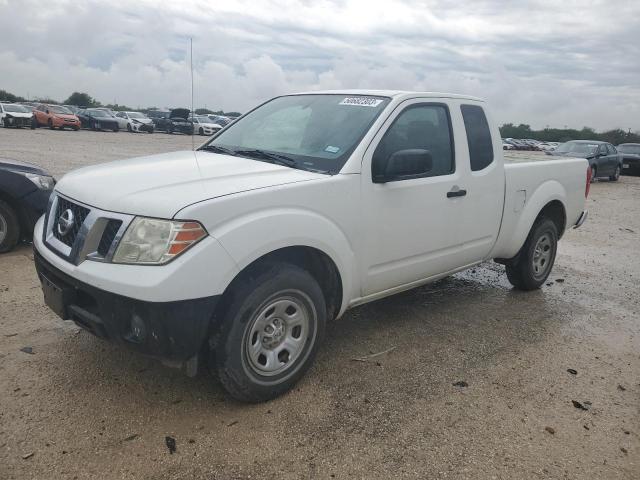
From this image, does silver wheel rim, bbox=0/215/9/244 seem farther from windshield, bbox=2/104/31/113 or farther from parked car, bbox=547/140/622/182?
windshield, bbox=2/104/31/113

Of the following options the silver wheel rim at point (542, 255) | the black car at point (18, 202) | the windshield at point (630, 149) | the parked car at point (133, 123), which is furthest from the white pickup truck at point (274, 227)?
the parked car at point (133, 123)

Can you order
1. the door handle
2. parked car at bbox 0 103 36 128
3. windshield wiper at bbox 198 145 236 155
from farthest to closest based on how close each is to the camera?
parked car at bbox 0 103 36 128 < the door handle < windshield wiper at bbox 198 145 236 155

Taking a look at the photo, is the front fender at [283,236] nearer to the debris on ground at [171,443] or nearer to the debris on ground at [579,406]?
the debris on ground at [171,443]

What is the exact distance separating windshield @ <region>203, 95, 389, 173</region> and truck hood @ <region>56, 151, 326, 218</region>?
0.77 feet

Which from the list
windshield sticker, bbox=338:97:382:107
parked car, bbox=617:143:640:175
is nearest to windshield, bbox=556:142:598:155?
parked car, bbox=617:143:640:175

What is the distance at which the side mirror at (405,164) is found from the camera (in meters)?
3.38

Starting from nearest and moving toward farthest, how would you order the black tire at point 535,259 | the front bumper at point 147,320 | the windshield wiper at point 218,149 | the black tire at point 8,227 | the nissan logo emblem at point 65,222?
the front bumper at point 147,320, the nissan logo emblem at point 65,222, the windshield wiper at point 218,149, the black tire at point 535,259, the black tire at point 8,227

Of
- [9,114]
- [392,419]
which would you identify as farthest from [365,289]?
[9,114]

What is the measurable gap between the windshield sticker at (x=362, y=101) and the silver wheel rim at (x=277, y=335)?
1.50 meters

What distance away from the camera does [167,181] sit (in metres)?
2.98

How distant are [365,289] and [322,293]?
1.38 feet

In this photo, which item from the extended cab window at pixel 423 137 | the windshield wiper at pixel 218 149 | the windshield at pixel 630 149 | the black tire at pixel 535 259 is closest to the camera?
the extended cab window at pixel 423 137

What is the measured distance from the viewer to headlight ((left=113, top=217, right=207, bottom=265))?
2598 mm

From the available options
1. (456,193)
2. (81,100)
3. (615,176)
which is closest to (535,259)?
(456,193)
